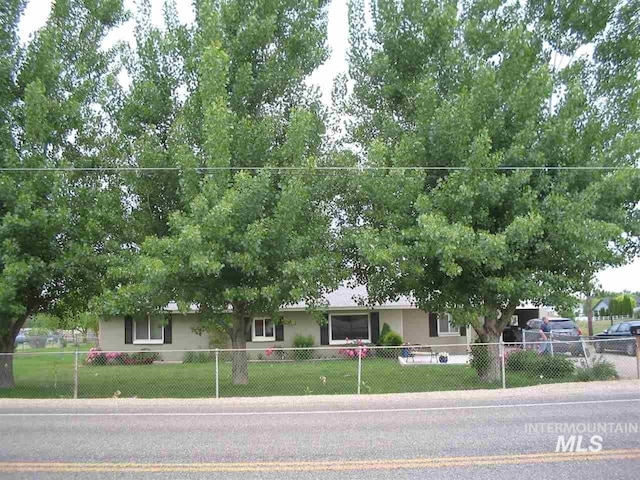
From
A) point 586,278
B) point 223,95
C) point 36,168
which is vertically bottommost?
point 586,278

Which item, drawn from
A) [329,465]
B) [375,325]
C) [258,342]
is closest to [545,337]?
[375,325]

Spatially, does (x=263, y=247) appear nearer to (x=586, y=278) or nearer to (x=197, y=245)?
(x=197, y=245)

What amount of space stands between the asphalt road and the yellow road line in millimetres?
12

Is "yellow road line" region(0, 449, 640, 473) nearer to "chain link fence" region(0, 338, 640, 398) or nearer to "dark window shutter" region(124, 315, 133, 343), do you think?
"chain link fence" region(0, 338, 640, 398)

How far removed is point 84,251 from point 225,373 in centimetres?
698

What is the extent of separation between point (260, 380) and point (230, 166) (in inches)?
255

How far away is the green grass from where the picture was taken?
1706cm

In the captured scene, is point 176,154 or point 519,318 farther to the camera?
point 519,318

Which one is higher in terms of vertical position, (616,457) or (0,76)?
(0,76)

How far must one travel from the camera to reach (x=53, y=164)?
698 inches

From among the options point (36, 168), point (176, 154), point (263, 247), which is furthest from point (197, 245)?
point (36, 168)

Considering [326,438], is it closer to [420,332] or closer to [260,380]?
[260,380]

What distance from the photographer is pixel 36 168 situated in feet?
56.6

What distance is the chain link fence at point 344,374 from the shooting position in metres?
17.0
